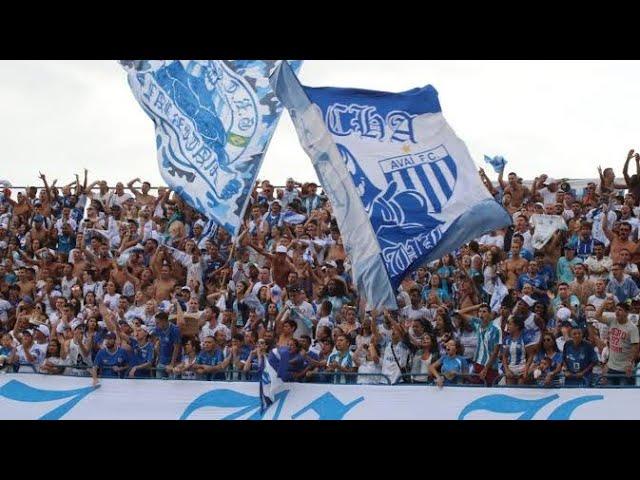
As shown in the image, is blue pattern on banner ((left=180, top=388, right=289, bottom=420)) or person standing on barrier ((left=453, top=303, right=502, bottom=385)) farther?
blue pattern on banner ((left=180, top=388, right=289, bottom=420))

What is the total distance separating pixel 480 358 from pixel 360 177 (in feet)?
7.92

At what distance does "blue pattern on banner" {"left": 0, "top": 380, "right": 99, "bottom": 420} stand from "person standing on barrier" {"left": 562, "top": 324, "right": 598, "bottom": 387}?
5.37m

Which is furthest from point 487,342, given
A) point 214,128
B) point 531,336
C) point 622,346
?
point 214,128

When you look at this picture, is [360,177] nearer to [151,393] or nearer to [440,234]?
[440,234]

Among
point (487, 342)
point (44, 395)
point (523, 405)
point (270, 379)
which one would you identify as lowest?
point (44, 395)

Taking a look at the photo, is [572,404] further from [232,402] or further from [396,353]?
[232,402]

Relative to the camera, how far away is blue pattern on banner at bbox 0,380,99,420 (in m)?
16.8

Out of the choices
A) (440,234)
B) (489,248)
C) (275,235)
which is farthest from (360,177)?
(275,235)

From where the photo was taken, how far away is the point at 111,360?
16.9 m

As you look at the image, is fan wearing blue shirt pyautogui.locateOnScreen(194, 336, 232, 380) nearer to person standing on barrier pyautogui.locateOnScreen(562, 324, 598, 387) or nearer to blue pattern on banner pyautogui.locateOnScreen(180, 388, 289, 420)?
blue pattern on banner pyautogui.locateOnScreen(180, 388, 289, 420)

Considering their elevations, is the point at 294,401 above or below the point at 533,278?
below

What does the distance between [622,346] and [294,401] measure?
351 centimetres

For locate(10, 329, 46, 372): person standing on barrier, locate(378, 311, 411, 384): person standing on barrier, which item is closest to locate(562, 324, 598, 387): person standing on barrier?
locate(378, 311, 411, 384): person standing on barrier

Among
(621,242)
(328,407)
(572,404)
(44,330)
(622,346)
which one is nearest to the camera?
(572,404)
